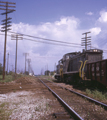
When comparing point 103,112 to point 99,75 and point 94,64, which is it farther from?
point 94,64

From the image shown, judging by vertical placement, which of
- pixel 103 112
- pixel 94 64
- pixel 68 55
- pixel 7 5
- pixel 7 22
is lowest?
pixel 103 112

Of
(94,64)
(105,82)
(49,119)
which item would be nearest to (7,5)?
(94,64)

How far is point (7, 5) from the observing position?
23.0 m

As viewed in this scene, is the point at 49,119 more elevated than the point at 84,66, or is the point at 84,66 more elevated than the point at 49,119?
the point at 84,66

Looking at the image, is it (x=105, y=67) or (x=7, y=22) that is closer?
(x=105, y=67)

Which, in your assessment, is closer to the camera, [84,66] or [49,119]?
[49,119]

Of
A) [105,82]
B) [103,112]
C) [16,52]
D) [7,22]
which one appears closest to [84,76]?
[105,82]

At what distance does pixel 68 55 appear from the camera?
1917 centimetres

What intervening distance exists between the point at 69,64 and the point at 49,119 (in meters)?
14.4

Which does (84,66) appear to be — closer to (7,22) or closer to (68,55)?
(68,55)

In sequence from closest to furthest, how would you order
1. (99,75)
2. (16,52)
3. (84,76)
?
(99,75) < (84,76) < (16,52)

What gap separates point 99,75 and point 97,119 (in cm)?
629

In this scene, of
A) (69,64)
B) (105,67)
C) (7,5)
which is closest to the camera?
(105,67)

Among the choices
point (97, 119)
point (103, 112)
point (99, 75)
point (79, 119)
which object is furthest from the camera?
point (99, 75)
